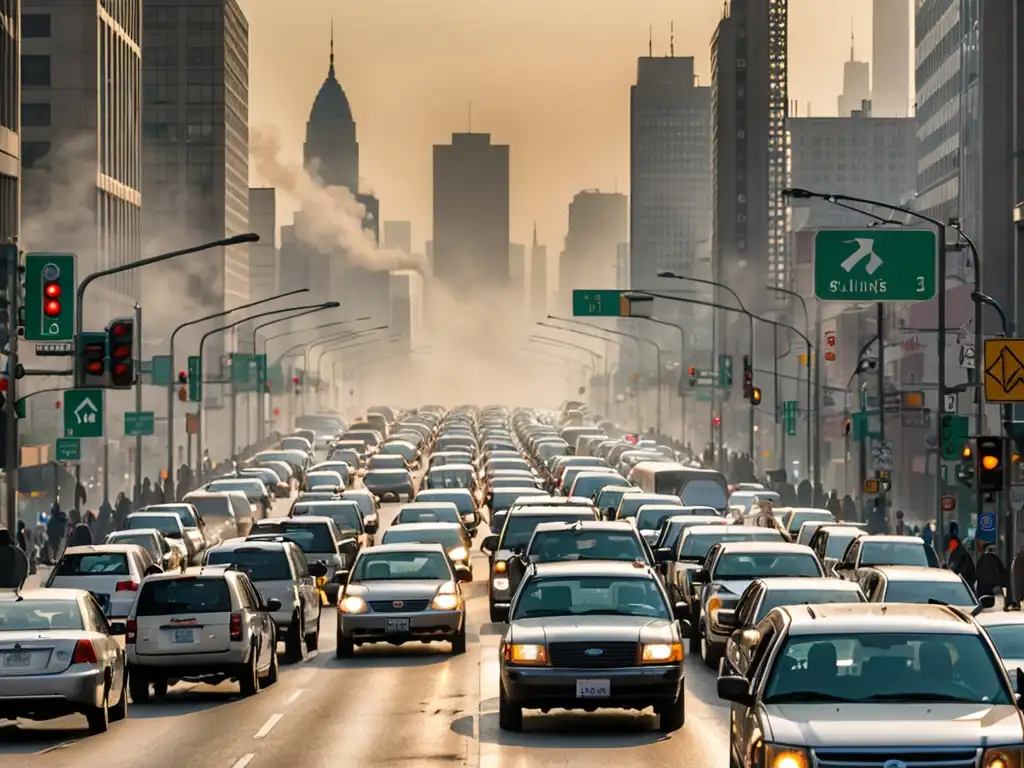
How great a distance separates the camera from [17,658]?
21.5 m

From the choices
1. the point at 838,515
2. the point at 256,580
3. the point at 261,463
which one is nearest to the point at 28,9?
the point at 261,463

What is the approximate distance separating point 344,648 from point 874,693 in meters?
18.1

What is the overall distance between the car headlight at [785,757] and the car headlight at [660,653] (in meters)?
8.39

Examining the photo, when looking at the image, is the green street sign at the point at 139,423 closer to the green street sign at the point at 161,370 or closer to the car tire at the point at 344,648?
the green street sign at the point at 161,370

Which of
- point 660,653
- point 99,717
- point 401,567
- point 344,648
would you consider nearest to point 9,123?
point 401,567

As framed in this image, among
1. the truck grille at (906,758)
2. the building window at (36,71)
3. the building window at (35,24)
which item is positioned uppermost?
the building window at (35,24)

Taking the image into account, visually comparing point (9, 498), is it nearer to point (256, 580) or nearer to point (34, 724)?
point (256, 580)

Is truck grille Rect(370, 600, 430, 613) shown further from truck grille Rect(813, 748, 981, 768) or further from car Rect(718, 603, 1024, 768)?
truck grille Rect(813, 748, 981, 768)

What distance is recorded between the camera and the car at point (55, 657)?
21484 mm

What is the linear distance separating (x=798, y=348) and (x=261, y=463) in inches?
3396

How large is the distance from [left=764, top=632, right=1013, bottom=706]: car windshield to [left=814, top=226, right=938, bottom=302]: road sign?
3533 centimetres

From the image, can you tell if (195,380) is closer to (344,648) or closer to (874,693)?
(344,648)

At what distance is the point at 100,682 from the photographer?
22234mm

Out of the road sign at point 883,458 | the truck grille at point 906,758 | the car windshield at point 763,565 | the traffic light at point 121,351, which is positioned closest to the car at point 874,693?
the truck grille at point 906,758
